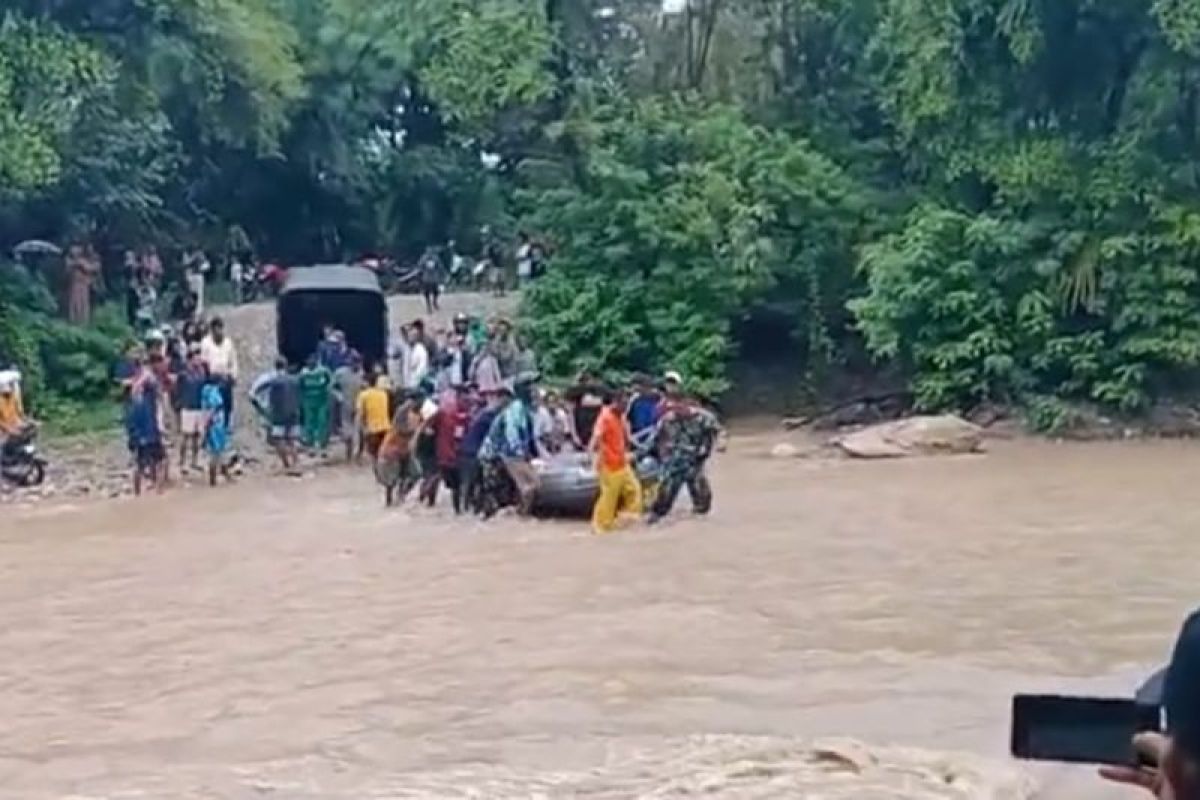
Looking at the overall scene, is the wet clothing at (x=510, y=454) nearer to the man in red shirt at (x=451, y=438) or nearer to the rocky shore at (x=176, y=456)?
the man in red shirt at (x=451, y=438)

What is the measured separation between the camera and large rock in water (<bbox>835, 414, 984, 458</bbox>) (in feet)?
84.6

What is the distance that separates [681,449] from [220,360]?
8.21 meters

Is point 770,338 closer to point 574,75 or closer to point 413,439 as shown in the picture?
point 574,75

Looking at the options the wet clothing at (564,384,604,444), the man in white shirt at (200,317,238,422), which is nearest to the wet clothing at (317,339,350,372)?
the man in white shirt at (200,317,238,422)

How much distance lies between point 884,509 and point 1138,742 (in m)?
18.0

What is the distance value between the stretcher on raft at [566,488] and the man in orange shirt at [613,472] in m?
0.46

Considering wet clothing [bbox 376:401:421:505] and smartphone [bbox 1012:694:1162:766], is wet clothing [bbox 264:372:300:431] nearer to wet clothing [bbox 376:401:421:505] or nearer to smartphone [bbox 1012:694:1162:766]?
wet clothing [bbox 376:401:421:505]

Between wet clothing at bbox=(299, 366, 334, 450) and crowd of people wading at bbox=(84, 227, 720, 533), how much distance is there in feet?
0.06

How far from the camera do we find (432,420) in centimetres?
1986

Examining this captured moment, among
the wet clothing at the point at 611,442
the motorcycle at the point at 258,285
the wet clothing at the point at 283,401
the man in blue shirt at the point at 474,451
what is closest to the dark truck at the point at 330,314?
the wet clothing at the point at 283,401

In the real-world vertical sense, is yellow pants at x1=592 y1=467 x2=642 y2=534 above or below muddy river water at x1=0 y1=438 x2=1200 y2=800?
above

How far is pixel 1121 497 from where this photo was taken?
2067 centimetres

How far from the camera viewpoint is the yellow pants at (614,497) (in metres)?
17.9

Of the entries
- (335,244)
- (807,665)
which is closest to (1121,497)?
(807,665)
